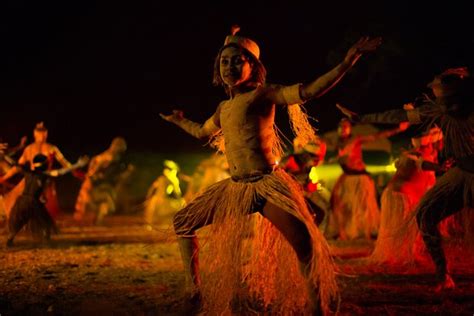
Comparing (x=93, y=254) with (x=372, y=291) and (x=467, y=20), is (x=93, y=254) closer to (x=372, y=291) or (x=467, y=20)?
(x=372, y=291)

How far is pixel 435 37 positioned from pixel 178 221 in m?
7.84

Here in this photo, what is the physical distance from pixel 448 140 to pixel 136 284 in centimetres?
302

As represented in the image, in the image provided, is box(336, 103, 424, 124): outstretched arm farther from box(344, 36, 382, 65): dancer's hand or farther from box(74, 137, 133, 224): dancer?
box(74, 137, 133, 224): dancer

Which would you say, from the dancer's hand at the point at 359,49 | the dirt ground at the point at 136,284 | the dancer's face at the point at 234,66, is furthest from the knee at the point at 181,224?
the dancer's hand at the point at 359,49

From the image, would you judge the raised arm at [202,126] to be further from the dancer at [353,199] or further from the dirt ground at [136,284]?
the dancer at [353,199]

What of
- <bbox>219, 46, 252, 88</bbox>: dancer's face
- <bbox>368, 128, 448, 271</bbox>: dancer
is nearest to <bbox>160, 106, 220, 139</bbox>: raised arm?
<bbox>219, 46, 252, 88</bbox>: dancer's face

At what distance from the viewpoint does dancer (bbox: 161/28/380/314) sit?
11.6 ft

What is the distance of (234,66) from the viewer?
3.70 metres

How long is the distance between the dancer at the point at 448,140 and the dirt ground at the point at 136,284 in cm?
46

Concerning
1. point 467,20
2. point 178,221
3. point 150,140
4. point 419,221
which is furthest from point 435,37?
point 150,140

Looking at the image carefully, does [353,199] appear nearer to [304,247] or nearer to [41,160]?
[41,160]

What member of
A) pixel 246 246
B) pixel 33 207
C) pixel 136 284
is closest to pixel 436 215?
pixel 246 246

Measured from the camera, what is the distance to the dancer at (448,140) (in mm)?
4453

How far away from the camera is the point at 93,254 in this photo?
7086 mm
